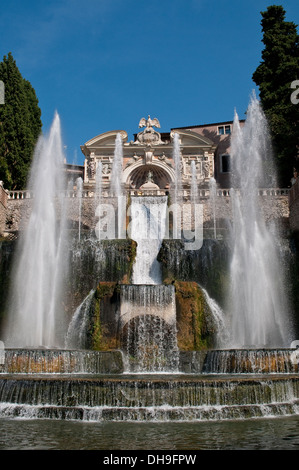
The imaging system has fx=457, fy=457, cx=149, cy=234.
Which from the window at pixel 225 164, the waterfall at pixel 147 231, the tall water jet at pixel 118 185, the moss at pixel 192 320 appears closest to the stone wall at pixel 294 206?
the waterfall at pixel 147 231

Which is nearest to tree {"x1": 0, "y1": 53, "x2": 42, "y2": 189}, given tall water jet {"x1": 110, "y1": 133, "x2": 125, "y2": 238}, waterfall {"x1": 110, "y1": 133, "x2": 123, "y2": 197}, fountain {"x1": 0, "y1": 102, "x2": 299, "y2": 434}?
tall water jet {"x1": 110, "y1": 133, "x2": 125, "y2": 238}

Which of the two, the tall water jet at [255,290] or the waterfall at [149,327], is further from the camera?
the tall water jet at [255,290]

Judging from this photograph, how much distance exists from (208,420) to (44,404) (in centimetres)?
315

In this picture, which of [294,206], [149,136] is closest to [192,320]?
[294,206]

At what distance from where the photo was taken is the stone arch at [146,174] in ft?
118

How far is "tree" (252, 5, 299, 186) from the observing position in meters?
A: 25.2

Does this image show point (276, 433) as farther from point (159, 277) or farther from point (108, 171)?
point (108, 171)

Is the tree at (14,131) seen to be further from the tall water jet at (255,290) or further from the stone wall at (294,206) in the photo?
the stone wall at (294,206)

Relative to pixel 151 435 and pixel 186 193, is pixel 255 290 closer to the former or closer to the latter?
pixel 151 435

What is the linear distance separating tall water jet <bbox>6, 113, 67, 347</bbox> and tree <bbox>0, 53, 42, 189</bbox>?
871cm

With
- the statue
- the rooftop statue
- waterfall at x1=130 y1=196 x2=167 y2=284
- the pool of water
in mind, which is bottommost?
the pool of water

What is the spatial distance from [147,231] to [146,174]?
521 inches

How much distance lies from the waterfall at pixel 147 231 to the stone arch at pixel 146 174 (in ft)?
28.2

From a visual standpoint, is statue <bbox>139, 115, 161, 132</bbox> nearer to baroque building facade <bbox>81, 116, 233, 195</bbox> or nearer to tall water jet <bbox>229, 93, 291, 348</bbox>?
baroque building facade <bbox>81, 116, 233, 195</bbox>
